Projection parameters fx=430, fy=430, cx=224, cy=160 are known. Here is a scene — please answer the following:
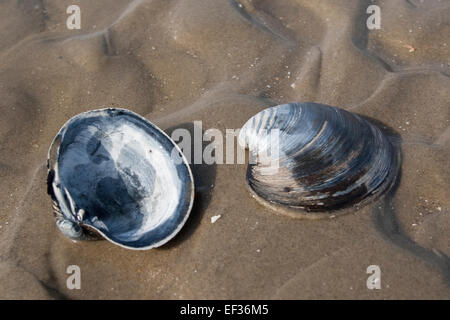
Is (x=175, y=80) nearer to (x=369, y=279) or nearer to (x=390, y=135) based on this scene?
(x=390, y=135)

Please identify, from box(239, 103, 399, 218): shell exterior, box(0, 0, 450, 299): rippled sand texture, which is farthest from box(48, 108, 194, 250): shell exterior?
box(239, 103, 399, 218): shell exterior

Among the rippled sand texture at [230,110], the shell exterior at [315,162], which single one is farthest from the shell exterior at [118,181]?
the shell exterior at [315,162]

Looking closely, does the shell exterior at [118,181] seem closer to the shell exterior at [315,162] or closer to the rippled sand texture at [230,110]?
the rippled sand texture at [230,110]

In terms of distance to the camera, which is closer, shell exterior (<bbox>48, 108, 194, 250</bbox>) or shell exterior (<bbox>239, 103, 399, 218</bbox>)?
shell exterior (<bbox>48, 108, 194, 250</bbox>)

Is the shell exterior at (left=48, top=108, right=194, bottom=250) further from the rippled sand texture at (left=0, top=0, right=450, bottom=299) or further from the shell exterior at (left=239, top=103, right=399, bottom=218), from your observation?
the shell exterior at (left=239, top=103, right=399, bottom=218)

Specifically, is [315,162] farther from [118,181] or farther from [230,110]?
[118,181]
